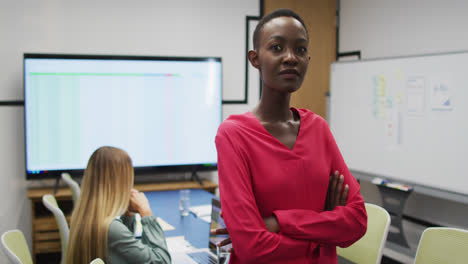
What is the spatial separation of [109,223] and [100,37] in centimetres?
240

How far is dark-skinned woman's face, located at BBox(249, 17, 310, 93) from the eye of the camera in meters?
0.99

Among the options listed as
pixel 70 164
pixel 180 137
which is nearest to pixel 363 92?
pixel 180 137

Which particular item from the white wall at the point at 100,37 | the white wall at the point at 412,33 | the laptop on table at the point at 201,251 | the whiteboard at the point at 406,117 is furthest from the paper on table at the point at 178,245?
the white wall at the point at 412,33

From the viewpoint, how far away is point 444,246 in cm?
200

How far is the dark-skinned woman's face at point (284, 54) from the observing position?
99 cm

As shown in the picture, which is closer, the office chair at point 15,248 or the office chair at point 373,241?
the office chair at point 15,248

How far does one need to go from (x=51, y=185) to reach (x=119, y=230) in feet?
7.10

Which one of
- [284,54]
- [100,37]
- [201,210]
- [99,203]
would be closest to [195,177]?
[201,210]

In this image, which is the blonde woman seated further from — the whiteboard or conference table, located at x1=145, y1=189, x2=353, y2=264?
the whiteboard

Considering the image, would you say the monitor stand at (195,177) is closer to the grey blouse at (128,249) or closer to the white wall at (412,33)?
the white wall at (412,33)

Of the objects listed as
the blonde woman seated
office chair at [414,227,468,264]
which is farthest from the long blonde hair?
office chair at [414,227,468,264]

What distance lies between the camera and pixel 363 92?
393 cm

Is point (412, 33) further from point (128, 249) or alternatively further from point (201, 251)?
point (128, 249)

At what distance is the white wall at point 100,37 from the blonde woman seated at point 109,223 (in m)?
2.04
